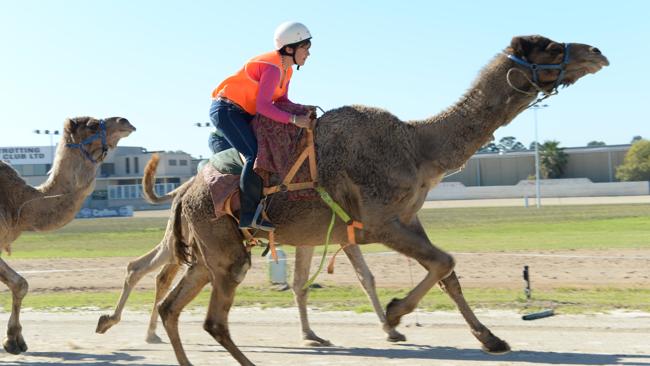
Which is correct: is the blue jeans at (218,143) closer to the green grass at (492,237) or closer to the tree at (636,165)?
the green grass at (492,237)

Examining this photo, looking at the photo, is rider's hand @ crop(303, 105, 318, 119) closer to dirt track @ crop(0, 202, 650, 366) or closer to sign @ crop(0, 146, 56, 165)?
dirt track @ crop(0, 202, 650, 366)

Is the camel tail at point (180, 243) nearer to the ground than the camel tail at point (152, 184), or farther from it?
nearer to the ground

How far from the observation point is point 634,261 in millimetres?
21797

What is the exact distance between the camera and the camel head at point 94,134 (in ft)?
40.8

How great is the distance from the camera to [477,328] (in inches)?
350

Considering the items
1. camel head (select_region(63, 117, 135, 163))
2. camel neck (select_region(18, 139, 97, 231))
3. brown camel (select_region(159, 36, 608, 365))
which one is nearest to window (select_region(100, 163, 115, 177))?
camel head (select_region(63, 117, 135, 163))

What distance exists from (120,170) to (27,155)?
11.9 metres

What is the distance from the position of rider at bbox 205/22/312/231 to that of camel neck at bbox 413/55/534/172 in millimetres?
1131

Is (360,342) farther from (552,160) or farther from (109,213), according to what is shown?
(552,160)

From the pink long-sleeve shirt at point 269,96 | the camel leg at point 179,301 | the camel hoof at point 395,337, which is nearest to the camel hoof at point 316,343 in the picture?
the camel hoof at point 395,337

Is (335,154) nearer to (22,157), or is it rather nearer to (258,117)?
(258,117)

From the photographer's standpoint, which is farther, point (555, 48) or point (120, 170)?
point (120, 170)

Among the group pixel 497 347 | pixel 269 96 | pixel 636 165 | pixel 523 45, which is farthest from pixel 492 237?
pixel 636 165

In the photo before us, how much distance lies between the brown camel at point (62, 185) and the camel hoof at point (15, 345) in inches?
53.2
